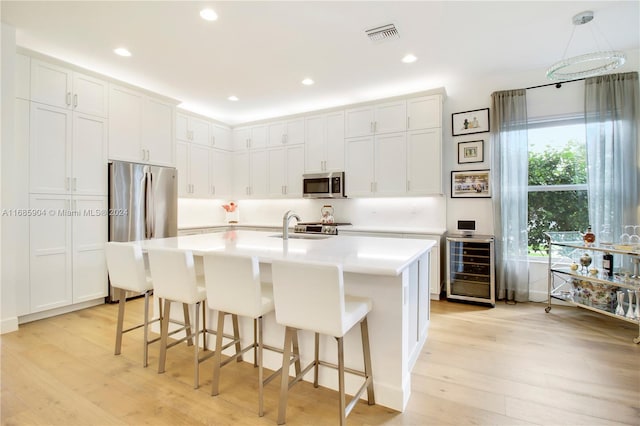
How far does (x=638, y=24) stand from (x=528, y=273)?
2765 mm

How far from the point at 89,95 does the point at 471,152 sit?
491 centimetres

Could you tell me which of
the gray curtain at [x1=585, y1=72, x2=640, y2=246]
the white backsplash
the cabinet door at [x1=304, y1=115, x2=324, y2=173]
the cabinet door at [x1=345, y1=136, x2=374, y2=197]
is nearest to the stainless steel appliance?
the white backsplash

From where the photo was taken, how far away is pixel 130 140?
4.09 metres

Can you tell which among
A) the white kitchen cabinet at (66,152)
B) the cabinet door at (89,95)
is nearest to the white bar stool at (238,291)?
the white kitchen cabinet at (66,152)

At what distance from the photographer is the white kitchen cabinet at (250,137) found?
5605mm

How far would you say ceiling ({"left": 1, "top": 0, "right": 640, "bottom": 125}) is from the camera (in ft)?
8.73

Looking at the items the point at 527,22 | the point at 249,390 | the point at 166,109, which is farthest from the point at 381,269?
the point at 166,109

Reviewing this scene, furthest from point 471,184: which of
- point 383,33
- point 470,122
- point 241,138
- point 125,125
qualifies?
point 125,125

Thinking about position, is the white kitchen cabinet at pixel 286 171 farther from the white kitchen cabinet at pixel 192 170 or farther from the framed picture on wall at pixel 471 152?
the framed picture on wall at pixel 471 152

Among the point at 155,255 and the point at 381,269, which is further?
the point at 155,255

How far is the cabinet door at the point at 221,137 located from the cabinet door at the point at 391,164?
2.93 metres

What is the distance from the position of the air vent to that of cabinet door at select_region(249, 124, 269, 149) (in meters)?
2.92

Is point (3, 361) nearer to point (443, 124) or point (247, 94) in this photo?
point (247, 94)

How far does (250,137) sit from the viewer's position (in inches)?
227
